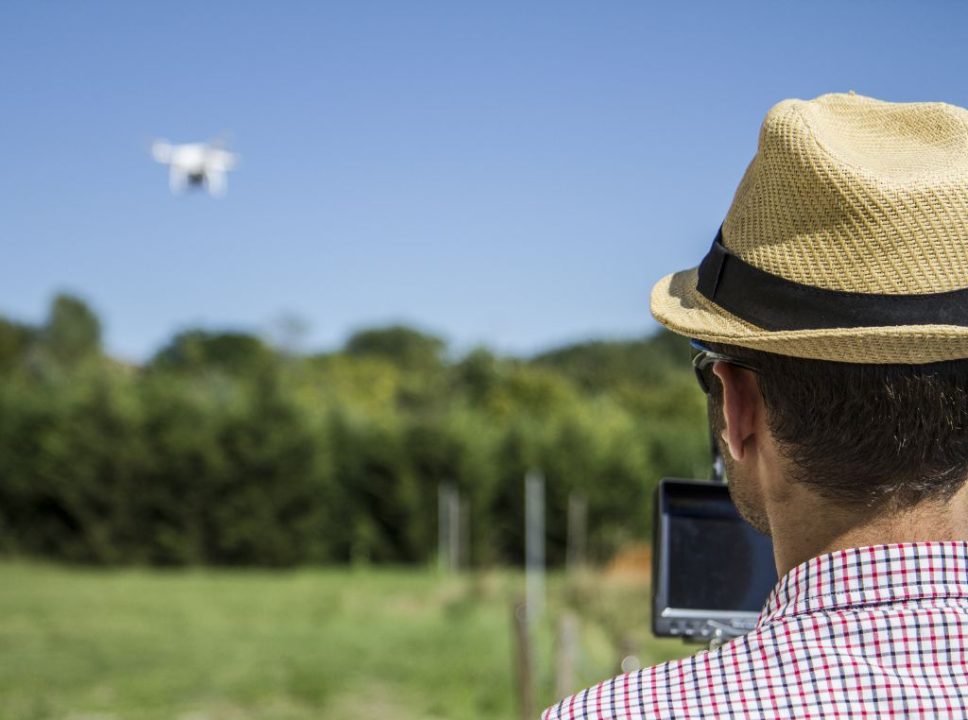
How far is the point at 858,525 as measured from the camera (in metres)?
→ 0.90

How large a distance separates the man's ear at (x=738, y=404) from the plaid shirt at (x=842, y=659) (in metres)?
0.14

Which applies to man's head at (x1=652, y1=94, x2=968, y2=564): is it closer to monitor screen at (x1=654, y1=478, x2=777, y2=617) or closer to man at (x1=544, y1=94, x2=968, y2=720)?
man at (x1=544, y1=94, x2=968, y2=720)

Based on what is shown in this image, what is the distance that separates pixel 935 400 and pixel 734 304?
0.18 meters

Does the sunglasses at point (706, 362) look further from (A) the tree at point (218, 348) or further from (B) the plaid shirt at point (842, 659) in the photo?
(A) the tree at point (218, 348)

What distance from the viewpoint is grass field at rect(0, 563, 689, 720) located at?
7617 mm

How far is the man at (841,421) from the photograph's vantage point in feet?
2.66

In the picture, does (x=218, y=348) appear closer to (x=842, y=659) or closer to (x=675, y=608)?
(x=675, y=608)

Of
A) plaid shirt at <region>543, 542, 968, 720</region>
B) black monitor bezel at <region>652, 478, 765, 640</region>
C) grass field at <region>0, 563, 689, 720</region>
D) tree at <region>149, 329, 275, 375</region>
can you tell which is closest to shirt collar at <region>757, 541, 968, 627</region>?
plaid shirt at <region>543, 542, 968, 720</region>

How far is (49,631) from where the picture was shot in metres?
10.7

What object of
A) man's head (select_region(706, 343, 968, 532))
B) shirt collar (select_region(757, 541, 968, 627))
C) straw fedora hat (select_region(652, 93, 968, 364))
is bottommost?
shirt collar (select_region(757, 541, 968, 627))

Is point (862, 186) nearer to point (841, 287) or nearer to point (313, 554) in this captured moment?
point (841, 287)

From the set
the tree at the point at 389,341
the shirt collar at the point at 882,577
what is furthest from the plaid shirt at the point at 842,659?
the tree at the point at 389,341

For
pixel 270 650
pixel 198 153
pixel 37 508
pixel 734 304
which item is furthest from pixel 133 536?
pixel 734 304

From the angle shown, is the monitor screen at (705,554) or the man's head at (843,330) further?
the monitor screen at (705,554)
